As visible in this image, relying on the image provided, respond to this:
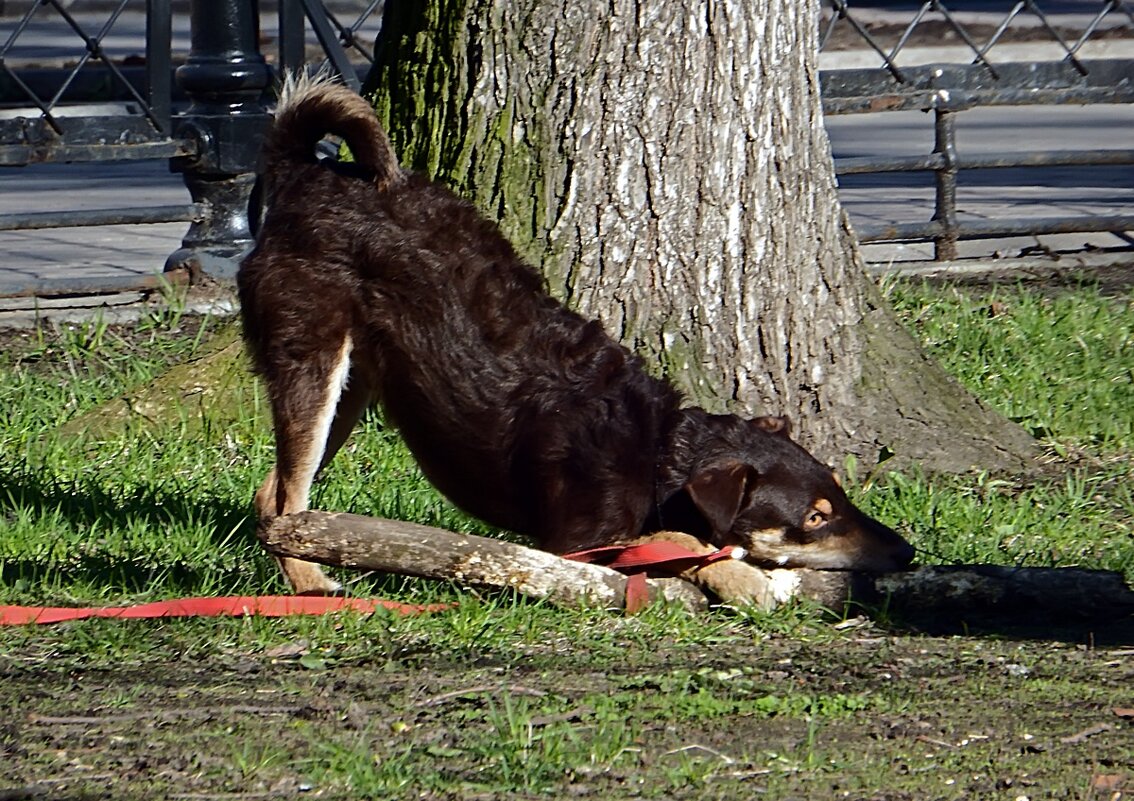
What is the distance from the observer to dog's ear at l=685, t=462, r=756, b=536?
4.91 meters

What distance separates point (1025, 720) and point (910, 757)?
393mm

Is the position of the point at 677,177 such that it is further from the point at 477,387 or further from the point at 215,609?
the point at 215,609

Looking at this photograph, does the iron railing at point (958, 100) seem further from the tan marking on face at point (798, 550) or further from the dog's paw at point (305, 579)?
the dog's paw at point (305, 579)

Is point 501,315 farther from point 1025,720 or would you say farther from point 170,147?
point 170,147

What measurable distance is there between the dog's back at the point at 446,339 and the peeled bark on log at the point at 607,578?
0.34 meters

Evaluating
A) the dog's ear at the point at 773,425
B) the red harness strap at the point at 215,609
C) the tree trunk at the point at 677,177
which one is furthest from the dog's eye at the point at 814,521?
the red harness strap at the point at 215,609

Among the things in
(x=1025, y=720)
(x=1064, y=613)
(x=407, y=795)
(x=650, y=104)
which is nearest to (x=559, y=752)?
Result: (x=407, y=795)

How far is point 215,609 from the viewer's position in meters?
4.66

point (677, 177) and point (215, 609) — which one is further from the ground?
point (677, 177)

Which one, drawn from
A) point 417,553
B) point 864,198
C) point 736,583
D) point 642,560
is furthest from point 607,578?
point 864,198

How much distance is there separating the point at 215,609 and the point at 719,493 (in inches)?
60.6

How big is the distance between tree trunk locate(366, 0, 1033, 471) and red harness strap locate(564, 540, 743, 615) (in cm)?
116

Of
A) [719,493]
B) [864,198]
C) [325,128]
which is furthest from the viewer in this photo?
[864,198]

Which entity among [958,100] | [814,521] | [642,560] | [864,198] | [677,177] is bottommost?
[642,560]
